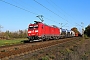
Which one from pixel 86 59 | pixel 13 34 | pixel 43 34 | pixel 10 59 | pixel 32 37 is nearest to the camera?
pixel 86 59

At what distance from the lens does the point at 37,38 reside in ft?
127

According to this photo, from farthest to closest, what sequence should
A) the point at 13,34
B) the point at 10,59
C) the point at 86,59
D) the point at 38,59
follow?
the point at 13,34, the point at 10,59, the point at 38,59, the point at 86,59

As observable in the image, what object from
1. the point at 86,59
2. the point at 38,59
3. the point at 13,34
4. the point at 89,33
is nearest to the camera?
the point at 86,59

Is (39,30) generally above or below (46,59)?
above

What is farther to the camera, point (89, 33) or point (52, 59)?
point (89, 33)

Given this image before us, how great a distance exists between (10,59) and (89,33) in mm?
92319

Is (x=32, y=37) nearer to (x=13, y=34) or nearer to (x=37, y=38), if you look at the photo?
(x=37, y=38)

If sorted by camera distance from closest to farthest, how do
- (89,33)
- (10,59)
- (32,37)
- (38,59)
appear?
(38,59) < (10,59) < (32,37) < (89,33)

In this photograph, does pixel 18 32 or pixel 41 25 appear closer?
pixel 41 25

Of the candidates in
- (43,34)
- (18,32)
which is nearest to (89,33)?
(18,32)

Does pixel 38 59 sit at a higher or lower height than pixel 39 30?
lower

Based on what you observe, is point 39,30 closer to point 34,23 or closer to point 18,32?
point 34,23

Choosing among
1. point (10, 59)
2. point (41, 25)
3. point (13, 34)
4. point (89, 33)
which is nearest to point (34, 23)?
point (41, 25)

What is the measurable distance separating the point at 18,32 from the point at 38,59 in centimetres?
7065
